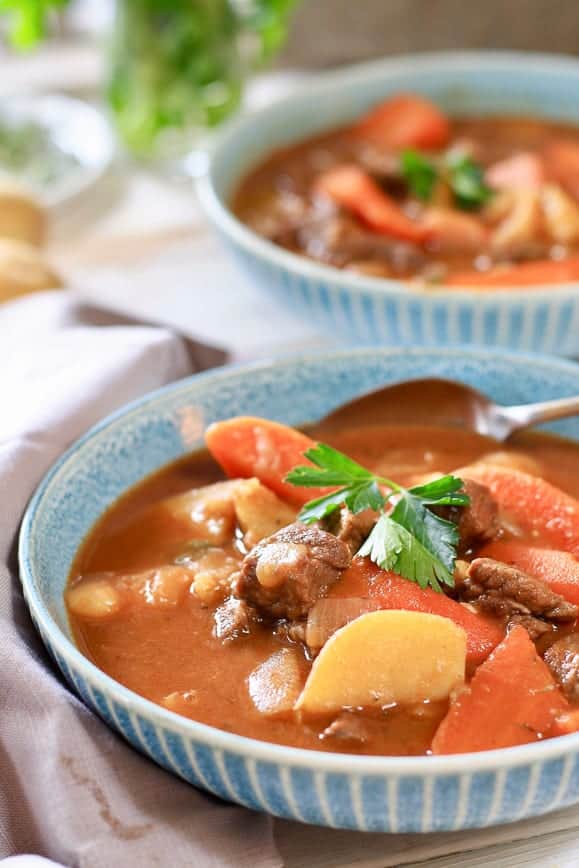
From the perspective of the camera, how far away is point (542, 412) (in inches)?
91.9

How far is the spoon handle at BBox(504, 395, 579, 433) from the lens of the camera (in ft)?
7.61

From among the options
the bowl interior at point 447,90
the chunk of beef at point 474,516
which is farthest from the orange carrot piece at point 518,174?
the chunk of beef at point 474,516

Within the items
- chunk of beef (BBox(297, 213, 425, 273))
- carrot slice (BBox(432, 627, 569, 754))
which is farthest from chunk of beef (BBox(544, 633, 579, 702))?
chunk of beef (BBox(297, 213, 425, 273))

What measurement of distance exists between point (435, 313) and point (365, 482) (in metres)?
0.78

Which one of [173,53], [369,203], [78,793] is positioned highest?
[173,53]

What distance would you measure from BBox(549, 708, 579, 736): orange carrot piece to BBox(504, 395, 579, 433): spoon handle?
747 mm

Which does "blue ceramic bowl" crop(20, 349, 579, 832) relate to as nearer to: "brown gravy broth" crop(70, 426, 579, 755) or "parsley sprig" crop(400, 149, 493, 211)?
"brown gravy broth" crop(70, 426, 579, 755)

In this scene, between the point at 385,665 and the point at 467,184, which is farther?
the point at 467,184

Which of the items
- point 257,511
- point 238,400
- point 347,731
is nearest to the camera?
point 347,731

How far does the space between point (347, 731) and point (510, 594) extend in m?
0.36

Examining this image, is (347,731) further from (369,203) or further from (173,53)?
(173,53)

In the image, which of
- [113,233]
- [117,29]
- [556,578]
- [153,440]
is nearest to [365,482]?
[556,578]

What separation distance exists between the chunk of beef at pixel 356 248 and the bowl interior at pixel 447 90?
727mm

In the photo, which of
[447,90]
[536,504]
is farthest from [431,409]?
[447,90]
